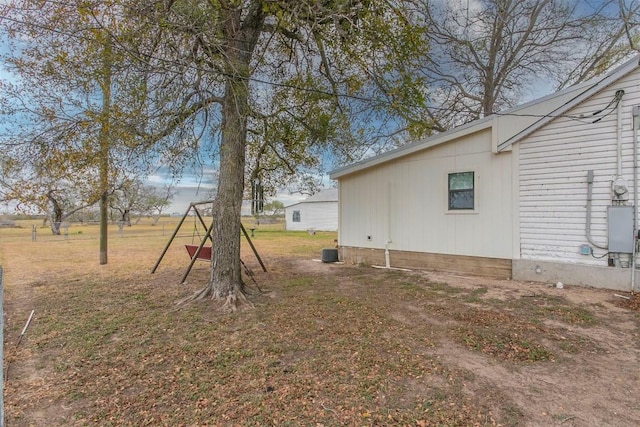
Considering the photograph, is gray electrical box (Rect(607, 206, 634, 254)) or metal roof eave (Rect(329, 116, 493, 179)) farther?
metal roof eave (Rect(329, 116, 493, 179))

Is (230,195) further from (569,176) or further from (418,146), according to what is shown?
(569,176)

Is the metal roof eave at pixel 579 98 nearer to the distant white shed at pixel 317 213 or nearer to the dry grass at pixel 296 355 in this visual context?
the dry grass at pixel 296 355

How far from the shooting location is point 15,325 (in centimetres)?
460

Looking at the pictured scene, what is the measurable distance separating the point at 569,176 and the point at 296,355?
595 centimetres

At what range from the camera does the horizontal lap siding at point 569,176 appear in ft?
19.1

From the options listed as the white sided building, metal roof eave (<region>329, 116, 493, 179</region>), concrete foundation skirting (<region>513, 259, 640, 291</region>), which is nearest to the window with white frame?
the white sided building

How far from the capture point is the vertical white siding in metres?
Result: 7.01

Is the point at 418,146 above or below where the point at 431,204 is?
above

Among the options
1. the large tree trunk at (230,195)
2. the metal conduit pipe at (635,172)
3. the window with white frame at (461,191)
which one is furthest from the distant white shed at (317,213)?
the metal conduit pipe at (635,172)

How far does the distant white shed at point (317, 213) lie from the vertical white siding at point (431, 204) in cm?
1596

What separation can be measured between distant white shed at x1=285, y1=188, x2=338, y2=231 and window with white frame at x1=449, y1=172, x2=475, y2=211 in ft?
58.1

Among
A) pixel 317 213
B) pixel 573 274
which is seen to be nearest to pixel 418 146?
pixel 573 274

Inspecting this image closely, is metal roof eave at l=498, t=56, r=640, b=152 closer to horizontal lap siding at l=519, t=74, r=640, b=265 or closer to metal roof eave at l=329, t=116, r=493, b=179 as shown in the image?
horizontal lap siding at l=519, t=74, r=640, b=265

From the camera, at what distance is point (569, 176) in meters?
6.21
